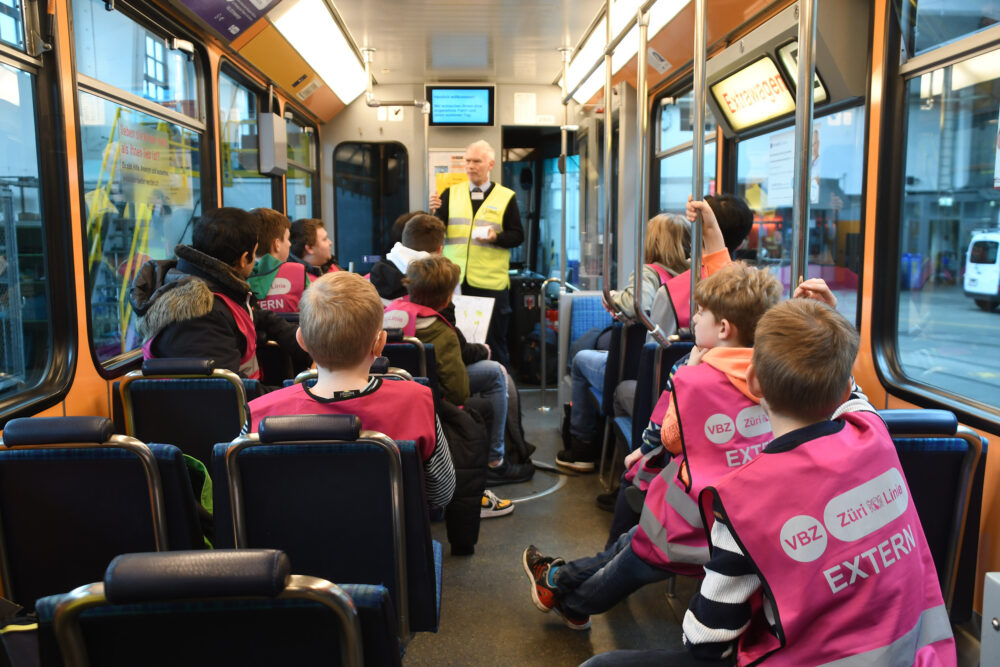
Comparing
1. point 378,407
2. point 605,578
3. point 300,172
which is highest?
point 300,172

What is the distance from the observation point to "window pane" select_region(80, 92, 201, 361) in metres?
3.01

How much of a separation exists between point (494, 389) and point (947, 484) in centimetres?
237

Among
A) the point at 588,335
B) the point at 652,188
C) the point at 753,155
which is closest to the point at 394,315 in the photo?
the point at 588,335

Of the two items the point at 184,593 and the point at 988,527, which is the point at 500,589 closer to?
the point at 988,527

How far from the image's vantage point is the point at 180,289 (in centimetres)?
257

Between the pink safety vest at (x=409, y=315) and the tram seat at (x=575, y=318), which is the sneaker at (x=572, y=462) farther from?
the pink safety vest at (x=409, y=315)

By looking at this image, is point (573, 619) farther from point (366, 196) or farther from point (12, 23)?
point (366, 196)

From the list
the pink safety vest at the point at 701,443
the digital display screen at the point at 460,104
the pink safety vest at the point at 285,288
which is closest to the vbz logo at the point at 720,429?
the pink safety vest at the point at 701,443

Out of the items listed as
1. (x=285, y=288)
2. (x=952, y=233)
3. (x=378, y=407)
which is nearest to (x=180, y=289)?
(x=378, y=407)

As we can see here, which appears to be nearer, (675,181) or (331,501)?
(331,501)

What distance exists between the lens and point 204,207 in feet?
14.1

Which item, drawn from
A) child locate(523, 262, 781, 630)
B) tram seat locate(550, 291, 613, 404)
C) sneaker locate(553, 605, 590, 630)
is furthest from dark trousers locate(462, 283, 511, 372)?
child locate(523, 262, 781, 630)

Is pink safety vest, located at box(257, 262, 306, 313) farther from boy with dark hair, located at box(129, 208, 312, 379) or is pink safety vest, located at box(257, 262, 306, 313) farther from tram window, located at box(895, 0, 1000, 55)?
tram window, located at box(895, 0, 1000, 55)

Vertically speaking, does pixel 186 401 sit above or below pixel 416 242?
below
